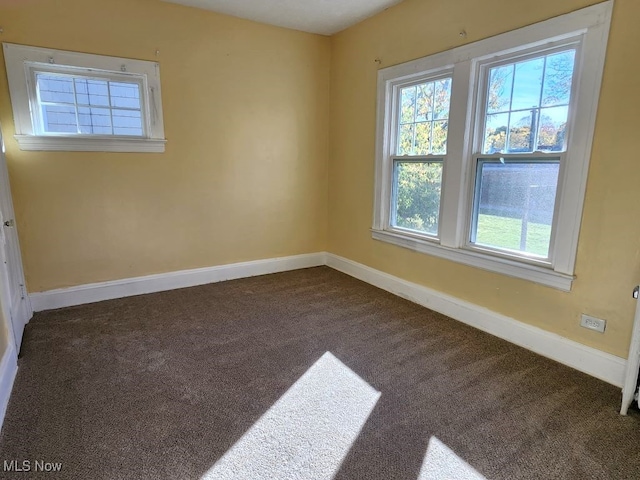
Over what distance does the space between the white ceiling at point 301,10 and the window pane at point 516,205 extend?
1900 millimetres

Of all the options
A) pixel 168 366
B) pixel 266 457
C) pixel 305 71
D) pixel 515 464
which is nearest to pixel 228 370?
pixel 168 366

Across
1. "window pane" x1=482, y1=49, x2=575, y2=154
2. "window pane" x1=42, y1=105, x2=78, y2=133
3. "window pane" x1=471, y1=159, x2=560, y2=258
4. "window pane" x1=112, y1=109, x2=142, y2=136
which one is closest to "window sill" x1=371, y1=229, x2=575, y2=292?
"window pane" x1=471, y1=159, x2=560, y2=258

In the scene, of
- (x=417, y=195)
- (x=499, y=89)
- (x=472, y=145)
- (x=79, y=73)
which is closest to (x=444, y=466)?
(x=472, y=145)

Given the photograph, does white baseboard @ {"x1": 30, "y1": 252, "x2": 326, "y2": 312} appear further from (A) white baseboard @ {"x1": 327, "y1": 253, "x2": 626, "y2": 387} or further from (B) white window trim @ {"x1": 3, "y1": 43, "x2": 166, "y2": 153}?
(B) white window trim @ {"x1": 3, "y1": 43, "x2": 166, "y2": 153}

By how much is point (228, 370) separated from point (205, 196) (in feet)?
6.89

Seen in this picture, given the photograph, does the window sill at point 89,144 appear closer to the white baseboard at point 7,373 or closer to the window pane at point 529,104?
the white baseboard at point 7,373

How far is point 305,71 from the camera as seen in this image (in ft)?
13.8

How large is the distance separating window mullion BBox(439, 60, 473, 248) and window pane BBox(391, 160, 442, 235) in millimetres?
155

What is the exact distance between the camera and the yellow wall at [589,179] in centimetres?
205

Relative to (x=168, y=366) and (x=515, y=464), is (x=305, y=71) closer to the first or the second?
(x=168, y=366)

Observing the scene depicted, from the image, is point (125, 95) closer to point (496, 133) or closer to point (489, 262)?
point (496, 133)

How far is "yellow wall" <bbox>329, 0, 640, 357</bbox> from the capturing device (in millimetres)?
2053

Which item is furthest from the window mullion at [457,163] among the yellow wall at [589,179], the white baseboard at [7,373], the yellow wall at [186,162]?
the white baseboard at [7,373]

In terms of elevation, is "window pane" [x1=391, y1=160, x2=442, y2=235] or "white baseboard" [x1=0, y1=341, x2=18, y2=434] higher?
"window pane" [x1=391, y1=160, x2=442, y2=235]
